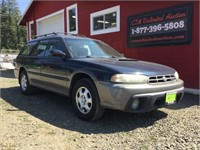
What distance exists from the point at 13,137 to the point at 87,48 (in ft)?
8.42

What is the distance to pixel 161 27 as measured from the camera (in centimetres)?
843

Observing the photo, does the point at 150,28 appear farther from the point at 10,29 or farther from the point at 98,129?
the point at 10,29

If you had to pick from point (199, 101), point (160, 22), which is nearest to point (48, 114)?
point (199, 101)

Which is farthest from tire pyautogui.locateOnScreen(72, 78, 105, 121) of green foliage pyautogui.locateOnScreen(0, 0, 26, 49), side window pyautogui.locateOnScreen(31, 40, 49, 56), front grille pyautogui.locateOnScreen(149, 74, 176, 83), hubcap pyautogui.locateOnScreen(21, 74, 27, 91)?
green foliage pyautogui.locateOnScreen(0, 0, 26, 49)

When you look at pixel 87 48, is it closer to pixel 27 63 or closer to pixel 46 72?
pixel 46 72

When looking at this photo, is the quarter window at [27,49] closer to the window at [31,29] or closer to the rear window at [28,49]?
the rear window at [28,49]

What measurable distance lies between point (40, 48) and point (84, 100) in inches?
102

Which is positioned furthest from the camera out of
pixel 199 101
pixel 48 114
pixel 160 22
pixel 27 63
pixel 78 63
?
pixel 160 22

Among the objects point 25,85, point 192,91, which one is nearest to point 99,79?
point 25,85

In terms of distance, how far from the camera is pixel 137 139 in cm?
419

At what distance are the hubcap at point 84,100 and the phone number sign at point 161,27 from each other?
13.6ft

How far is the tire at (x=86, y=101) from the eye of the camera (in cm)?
473

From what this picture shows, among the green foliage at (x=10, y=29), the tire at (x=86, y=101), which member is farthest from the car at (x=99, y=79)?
the green foliage at (x=10, y=29)

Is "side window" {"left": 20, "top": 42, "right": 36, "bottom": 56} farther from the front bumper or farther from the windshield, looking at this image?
the front bumper
